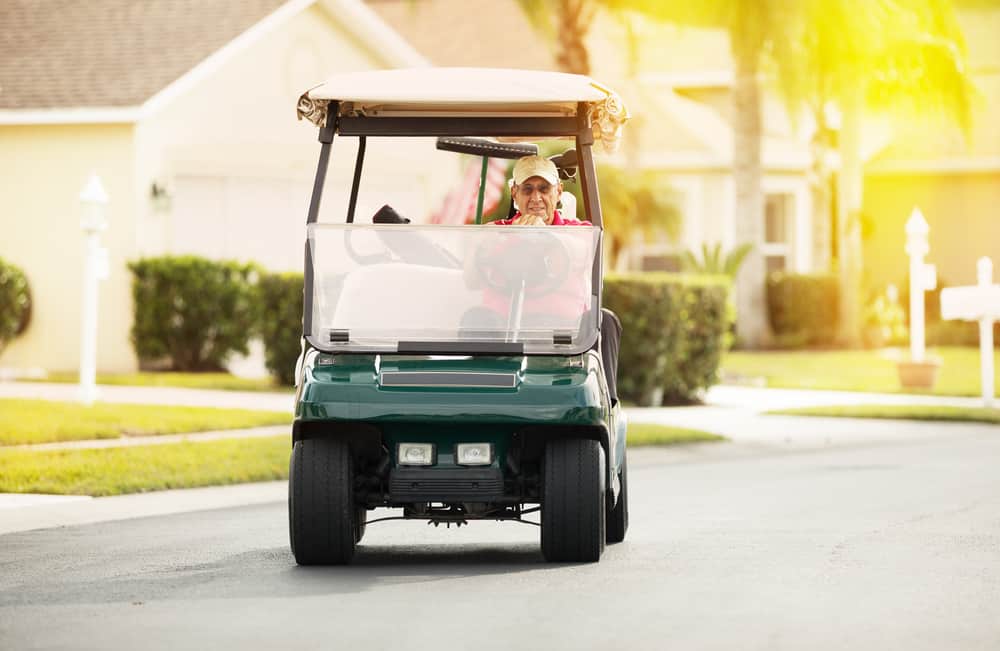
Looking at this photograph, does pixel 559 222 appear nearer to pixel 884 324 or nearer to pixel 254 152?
pixel 254 152

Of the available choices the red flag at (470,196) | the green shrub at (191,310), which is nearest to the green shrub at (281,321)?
the green shrub at (191,310)

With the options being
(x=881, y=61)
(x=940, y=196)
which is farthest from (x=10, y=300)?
(x=940, y=196)

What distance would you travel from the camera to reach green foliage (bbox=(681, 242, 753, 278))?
31.3 metres

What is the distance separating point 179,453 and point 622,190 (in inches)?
702

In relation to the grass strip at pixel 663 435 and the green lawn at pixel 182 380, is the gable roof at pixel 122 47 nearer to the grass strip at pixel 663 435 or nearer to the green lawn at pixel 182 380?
the green lawn at pixel 182 380

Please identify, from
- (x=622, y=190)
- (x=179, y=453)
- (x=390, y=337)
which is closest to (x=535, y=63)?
(x=622, y=190)

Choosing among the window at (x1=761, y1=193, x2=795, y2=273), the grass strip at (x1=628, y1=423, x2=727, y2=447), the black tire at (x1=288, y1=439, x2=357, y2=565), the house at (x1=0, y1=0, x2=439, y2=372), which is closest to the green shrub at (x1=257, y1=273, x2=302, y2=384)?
the house at (x1=0, y1=0, x2=439, y2=372)

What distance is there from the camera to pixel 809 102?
31.9 m

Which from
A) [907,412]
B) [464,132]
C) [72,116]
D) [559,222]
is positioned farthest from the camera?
[72,116]

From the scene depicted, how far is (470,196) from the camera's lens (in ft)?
81.3

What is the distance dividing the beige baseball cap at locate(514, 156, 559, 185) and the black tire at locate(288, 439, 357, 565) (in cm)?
177

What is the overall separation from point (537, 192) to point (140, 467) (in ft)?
17.1

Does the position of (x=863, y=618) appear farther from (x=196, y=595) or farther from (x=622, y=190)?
(x=622, y=190)

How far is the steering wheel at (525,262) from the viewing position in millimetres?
9367
